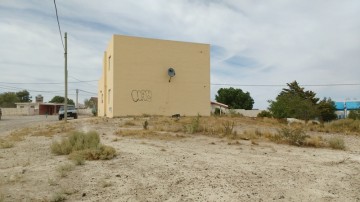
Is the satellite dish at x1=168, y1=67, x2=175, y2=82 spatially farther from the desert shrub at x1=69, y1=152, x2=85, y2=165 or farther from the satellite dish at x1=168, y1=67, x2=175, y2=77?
the desert shrub at x1=69, y1=152, x2=85, y2=165

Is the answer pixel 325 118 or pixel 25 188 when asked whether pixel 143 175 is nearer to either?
pixel 25 188

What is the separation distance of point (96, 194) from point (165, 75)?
22150mm

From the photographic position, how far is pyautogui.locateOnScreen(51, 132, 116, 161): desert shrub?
8.39m

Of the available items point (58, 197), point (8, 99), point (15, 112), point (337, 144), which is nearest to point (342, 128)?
point (337, 144)

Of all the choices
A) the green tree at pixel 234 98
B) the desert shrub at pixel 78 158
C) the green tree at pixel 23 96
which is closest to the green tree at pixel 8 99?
the green tree at pixel 23 96

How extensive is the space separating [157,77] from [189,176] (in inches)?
825

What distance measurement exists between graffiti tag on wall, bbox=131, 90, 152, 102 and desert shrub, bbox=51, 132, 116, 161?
15746 mm

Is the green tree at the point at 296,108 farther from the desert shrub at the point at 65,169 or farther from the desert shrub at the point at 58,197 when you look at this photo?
the desert shrub at the point at 58,197

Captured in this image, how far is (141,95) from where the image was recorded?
26.7 m

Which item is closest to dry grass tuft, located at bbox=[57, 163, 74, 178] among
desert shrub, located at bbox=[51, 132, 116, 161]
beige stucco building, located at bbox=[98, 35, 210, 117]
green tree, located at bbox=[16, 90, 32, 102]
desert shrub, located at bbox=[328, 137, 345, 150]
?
desert shrub, located at bbox=[51, 132, 116, 161]

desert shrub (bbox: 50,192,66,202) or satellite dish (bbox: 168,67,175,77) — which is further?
satellite dish (bbox: 168,67,175,77)

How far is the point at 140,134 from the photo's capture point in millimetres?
13781

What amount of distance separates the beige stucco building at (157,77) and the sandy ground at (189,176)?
1630 cm

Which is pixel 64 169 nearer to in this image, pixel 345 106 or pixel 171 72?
pixel 171 72
